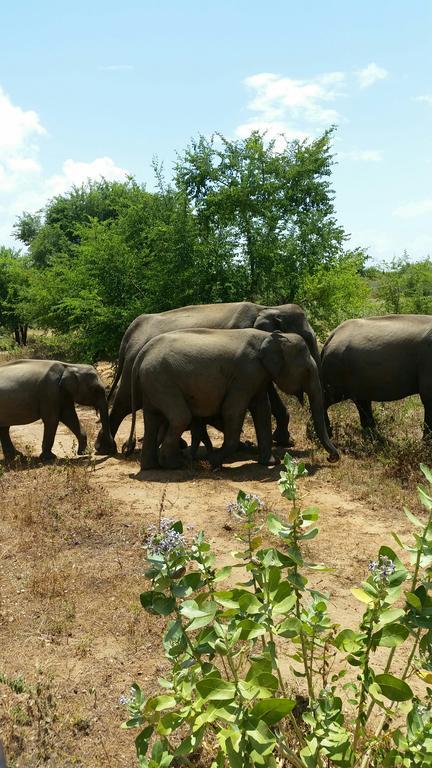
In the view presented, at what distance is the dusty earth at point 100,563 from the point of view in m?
4.28

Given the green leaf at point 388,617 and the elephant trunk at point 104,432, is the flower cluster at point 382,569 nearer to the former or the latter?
the green leaf at point 388,617

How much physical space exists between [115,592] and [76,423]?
5.98m

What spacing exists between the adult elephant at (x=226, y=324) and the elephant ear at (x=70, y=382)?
1.00 metres

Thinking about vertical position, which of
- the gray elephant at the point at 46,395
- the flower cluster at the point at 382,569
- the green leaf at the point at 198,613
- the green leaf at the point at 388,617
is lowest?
the gray elephant at the point at 46,395

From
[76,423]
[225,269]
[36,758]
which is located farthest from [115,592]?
[225,269]

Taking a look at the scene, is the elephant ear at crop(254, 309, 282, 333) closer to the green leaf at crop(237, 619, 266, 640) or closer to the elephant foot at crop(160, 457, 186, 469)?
the elephant foot at crop(160, 457, 186, 469)

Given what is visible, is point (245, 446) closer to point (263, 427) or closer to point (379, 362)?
point (263, 427)

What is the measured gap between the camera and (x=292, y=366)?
10.1 meters

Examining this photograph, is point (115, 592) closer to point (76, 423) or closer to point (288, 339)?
point (288, 339)

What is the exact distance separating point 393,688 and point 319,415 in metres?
7.43

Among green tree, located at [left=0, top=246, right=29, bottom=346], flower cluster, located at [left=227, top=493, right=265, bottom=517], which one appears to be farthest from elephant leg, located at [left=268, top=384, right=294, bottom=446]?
green tree, located at [left=0, top=246, right=29, bottom=346]

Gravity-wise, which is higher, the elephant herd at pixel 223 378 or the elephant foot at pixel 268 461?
the elephant herd at pixel 223 378

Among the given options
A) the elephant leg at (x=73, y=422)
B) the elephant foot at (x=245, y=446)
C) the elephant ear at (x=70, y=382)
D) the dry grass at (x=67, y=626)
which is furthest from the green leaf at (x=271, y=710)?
the elephant leg at (x=73, y=422)

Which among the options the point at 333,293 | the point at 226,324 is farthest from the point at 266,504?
the point at 333,293
